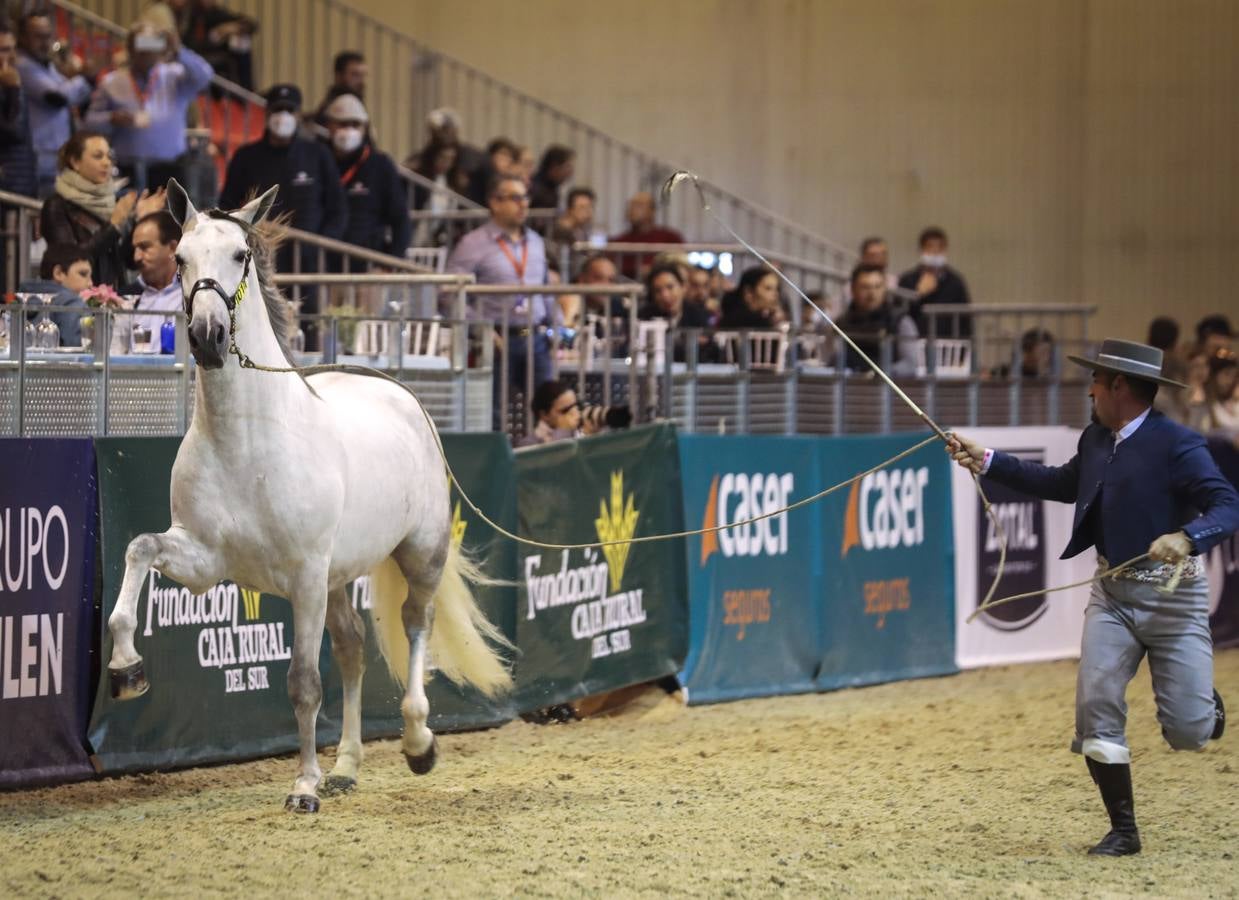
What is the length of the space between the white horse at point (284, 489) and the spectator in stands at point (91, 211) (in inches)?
78.8

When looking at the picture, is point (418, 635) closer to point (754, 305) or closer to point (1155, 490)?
point (1155, 490)

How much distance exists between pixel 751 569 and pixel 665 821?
4.31 meters

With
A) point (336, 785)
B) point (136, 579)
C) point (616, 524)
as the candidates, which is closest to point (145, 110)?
point (616, 524)

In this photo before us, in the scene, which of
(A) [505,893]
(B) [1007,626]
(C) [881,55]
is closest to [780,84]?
(C) [881,55]

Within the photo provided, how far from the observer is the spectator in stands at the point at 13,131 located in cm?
1124

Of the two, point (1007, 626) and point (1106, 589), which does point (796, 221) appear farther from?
point (1106, 589)

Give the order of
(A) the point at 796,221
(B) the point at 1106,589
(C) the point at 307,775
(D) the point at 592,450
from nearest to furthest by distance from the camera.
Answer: (B) the point at 1106,589 → (C) the point at 307,775 → (D) the point at 592,450 → (A) the point at 796,221

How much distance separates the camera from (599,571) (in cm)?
1052

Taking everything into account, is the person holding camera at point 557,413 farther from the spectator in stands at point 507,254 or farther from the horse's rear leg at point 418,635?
the horse's rear leg at point 418,635

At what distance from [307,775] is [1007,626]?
726 centimetres

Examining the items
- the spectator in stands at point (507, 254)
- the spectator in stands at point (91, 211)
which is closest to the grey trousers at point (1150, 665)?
the spectator in stands at point (91, 211)

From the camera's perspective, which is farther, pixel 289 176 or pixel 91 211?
pixel 289 176

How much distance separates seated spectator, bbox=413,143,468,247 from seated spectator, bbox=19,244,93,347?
7033 mm

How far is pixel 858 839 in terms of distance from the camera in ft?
22.8
